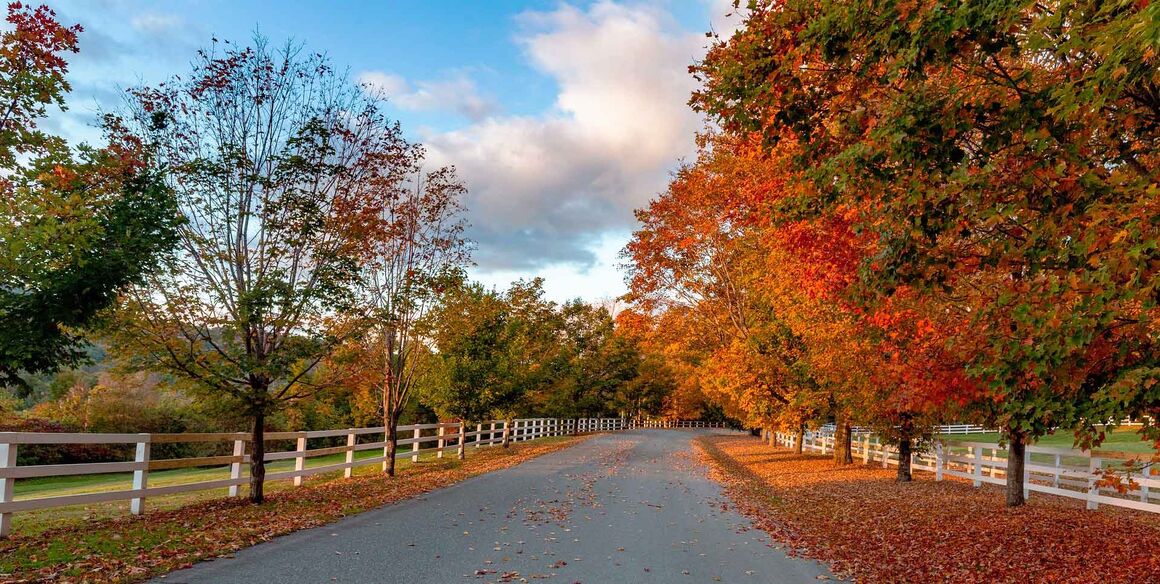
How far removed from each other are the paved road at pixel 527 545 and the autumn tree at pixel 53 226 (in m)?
4.44

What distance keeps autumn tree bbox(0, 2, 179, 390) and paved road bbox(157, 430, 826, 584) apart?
4.44 metres

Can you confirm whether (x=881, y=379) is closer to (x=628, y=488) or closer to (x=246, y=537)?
(x=628, y=488)

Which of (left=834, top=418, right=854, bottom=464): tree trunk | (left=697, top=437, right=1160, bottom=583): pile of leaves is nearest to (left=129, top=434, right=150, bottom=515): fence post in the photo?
(left=697, top=437, right=1160, bottom=583): pile of leaves

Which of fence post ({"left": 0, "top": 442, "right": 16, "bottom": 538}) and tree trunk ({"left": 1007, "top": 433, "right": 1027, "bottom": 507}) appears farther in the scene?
tree trunk ({"left": 1007, "top": 433, "right": 1027, "bottom": 507})

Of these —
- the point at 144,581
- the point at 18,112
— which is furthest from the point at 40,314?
the point at 144,581

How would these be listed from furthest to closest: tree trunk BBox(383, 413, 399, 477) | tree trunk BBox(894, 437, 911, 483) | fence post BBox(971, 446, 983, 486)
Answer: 1. tree trunk BBox(894, 437, 911, 483)
2. tree trunk BBox(383, 413, 399, 477)
3. fence post BBox(971, 446, 983, 486)

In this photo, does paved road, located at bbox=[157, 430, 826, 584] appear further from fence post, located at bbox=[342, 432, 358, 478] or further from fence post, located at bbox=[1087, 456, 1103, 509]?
fence post, located at bbox=[1087, 456, 1103, 509]

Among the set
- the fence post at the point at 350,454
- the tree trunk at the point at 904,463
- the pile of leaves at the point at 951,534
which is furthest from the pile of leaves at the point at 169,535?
the tree trunk at the point at 904,463

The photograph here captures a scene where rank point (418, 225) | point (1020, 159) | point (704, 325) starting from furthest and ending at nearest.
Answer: point (704, 325) → point (418, 225) → point (1020, 159)

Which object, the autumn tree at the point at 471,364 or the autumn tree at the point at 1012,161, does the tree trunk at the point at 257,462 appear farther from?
the autumn tree at the point at 471,364

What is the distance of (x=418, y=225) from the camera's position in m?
18.4

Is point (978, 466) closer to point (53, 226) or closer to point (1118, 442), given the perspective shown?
point (53, 226)

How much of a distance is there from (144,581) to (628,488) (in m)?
10.2

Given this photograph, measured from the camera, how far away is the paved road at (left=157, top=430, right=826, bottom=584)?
6.99 metres
